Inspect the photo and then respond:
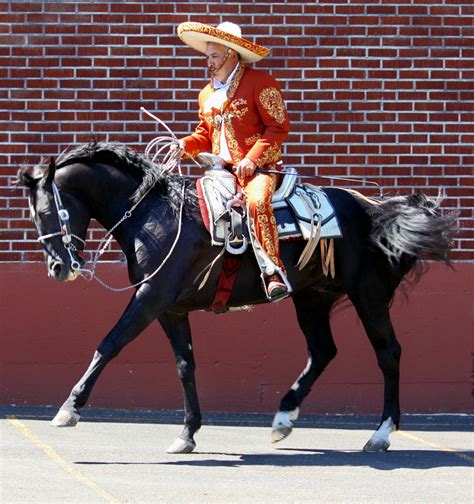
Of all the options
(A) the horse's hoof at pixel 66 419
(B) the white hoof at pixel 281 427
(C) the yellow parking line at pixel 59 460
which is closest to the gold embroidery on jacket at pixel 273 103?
(B) the white hoof at pixel 281 427

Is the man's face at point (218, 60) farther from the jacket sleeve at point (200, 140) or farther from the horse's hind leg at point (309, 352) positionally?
the horse's hind leg at point (309, 352)

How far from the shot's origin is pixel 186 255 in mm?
8422

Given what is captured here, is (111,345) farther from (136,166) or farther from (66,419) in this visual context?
(136,166)

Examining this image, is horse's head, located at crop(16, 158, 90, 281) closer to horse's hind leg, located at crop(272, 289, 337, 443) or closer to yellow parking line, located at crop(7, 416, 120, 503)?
yellow parking line, located at crop(7, 416, 120, 503)

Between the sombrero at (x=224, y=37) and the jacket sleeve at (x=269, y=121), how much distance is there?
0.69 ft

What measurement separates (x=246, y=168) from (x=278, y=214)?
1.53ft

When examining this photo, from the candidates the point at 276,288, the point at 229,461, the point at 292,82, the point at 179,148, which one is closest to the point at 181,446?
the point at 229,461

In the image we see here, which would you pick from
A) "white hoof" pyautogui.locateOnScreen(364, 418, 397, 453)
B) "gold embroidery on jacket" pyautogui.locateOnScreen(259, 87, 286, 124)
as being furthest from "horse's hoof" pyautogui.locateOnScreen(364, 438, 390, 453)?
"gold embroidery on jacket" pyautogui.locateOnScreen(259, 87, 286, 124)

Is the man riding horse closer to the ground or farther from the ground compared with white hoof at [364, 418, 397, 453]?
farther from the ground

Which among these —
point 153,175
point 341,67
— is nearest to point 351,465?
point 153,175

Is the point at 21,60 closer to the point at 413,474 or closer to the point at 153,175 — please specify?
the point at 153,175

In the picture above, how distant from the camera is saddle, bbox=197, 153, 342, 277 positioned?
28.1 ft

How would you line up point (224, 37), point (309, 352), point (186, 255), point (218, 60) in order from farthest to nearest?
point (309, 352) → point (218, 60) → point (224, 37) → point (186, 255)

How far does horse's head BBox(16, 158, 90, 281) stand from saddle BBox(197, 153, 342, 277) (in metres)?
0.94
